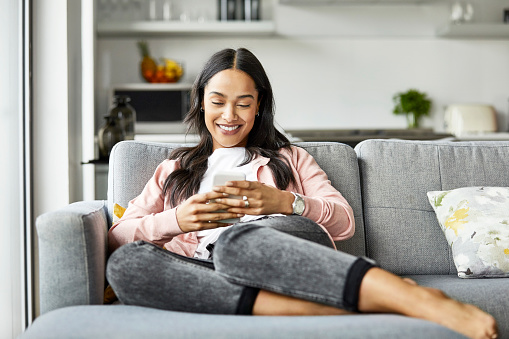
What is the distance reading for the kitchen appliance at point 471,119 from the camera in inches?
205

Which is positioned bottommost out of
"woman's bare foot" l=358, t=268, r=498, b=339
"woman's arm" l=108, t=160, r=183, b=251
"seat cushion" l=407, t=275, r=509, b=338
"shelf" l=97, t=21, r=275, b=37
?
"seat cushion" l=407, t=275, r=509, b=338

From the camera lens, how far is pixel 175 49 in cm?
532

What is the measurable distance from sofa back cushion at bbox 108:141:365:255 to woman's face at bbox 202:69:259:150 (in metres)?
0.26

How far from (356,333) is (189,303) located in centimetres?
39

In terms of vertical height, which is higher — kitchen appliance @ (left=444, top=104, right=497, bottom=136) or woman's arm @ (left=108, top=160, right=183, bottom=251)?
kitchen appliance @ (left=444, top=104, right=497, bottom=136)

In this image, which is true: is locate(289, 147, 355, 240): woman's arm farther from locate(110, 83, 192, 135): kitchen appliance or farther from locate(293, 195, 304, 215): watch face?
locate(110, 83, 192, 135): kitchen appliance

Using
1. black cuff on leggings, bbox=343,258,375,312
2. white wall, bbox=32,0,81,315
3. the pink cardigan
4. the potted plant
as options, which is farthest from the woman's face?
the potted plant

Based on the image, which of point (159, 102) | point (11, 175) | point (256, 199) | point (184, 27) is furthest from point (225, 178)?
point (184, 27)

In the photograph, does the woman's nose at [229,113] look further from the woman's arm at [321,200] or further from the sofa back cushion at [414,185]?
the sofa back cushion at [414,185]

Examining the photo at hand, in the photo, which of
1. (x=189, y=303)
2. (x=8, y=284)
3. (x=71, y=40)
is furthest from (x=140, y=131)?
(x=189, y=303)

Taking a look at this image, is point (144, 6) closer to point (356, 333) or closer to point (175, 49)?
point (175, 49)

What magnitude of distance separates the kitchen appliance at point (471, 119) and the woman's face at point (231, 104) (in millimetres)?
3663

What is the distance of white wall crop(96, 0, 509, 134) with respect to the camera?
532 centimetres

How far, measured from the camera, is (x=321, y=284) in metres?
1.28
